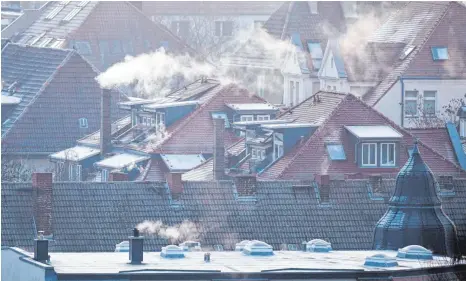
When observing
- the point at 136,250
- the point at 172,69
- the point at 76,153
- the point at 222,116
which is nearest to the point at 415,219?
the point at 136,250

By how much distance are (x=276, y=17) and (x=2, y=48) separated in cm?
1221

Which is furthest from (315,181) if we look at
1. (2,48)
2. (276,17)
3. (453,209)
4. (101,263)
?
(276,17)

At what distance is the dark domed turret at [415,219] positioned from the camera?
52.5 m

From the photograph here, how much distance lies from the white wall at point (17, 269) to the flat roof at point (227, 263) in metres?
0.33

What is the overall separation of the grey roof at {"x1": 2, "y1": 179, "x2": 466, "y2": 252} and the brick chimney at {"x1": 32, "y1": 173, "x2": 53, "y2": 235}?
137mm

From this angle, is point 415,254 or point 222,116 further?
point 222,116

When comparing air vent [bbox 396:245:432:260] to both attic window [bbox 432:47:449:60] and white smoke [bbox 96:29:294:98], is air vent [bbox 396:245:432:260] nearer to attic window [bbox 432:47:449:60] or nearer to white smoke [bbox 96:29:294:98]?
attic window [bbox 432:47:449:60]

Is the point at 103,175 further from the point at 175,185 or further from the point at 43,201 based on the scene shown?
the point at 43,201

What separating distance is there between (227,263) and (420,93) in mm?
34026

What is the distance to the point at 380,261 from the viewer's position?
143ft

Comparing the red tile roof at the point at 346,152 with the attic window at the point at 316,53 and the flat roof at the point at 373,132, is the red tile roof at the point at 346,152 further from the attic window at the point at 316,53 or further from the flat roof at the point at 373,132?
the attic window at the point at 316,53

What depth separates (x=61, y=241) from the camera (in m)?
55.3

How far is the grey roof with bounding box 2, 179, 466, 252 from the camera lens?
5556 cm

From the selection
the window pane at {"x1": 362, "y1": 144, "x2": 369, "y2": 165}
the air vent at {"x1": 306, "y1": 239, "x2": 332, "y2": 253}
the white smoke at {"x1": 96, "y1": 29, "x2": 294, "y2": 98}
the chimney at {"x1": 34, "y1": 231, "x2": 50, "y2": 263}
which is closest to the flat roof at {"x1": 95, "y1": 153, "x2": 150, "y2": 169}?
→ the window pane at {"x1": 362, "y1": 144, "x2": 369, "y2": 165}
